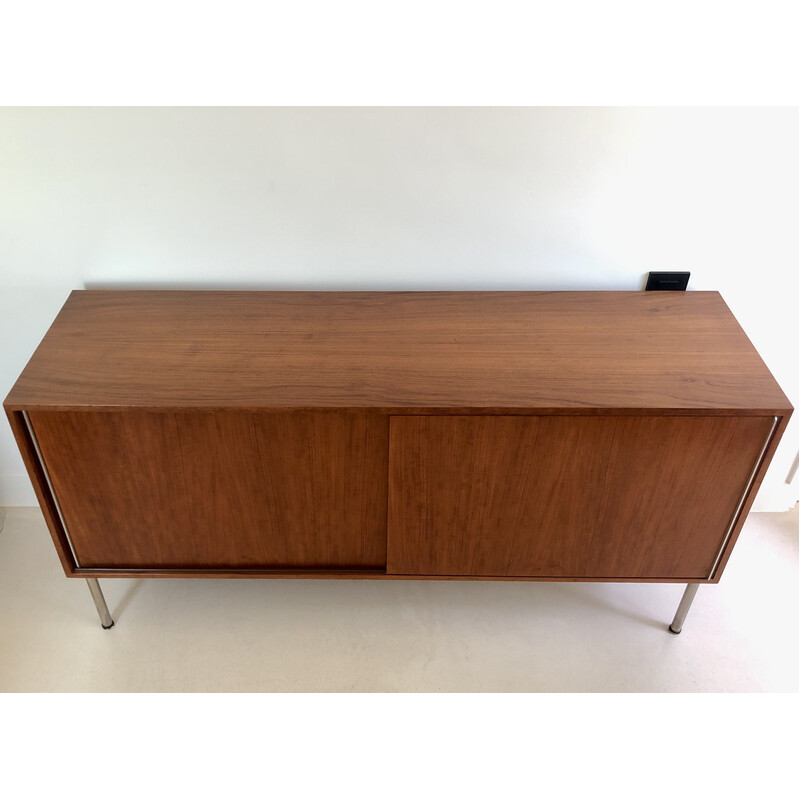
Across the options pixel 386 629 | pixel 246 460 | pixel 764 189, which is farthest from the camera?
pixel 386 629

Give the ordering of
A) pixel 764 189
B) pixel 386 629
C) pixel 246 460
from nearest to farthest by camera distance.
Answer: pixel 246 460
pixel 764 189
pixel 386 629

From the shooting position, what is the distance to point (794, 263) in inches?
77.5

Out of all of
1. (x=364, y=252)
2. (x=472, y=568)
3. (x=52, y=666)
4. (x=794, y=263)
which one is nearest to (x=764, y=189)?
(x=794, y=263)

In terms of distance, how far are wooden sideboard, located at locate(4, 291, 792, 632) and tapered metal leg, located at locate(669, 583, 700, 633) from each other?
0.23 feet

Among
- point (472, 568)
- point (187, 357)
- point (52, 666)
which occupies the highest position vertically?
point (187, 357)

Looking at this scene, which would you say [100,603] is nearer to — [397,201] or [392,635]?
[392,635]

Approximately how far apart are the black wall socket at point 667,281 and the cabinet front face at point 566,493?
49cm

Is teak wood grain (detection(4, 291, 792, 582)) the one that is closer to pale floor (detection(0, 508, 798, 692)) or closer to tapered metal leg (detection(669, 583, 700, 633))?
tapered metal leg (detection(669, 583, 700, 633))

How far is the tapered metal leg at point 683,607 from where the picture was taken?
1.97m

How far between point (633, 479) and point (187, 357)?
1.02 meters

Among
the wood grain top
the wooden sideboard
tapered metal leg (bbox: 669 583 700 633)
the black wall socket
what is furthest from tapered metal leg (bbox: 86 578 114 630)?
the black wall socket

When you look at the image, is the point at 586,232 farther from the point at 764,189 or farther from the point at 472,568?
the point at 472,568

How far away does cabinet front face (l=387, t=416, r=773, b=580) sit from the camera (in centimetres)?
165

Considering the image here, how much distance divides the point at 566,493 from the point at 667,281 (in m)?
0.63
